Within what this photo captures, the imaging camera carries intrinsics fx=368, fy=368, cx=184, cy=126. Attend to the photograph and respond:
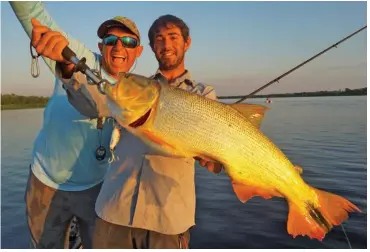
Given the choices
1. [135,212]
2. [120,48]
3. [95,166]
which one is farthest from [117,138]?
[120,48]

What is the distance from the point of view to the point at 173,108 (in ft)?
→ 8.70

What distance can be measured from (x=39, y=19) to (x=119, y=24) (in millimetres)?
798

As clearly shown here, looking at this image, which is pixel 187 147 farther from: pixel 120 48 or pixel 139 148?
pixel 120 48

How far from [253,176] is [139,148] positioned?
3.29 feet

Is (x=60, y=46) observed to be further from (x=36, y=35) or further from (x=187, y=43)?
(x=187, y=43)

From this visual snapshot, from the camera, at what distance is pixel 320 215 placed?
3.01m

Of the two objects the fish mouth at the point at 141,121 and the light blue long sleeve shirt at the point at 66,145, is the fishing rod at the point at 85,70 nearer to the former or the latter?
the fish mouth at the point at 141,121

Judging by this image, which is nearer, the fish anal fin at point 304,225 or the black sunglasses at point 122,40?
the fish anal fin at point 304,225

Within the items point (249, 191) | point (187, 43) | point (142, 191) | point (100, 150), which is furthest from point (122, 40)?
point (249, 191)

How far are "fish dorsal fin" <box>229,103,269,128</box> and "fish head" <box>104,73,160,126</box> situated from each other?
697mm

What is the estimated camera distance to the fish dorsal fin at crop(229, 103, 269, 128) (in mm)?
2941

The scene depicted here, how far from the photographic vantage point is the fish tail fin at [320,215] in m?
2.99

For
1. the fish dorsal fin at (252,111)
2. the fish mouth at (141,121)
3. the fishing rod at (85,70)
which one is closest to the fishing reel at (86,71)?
the fishing rod at (85,70)

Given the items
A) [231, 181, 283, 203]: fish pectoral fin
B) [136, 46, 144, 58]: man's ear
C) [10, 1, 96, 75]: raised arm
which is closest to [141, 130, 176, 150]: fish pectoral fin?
[231, 181, 283, 203]: fish pectoral fin
